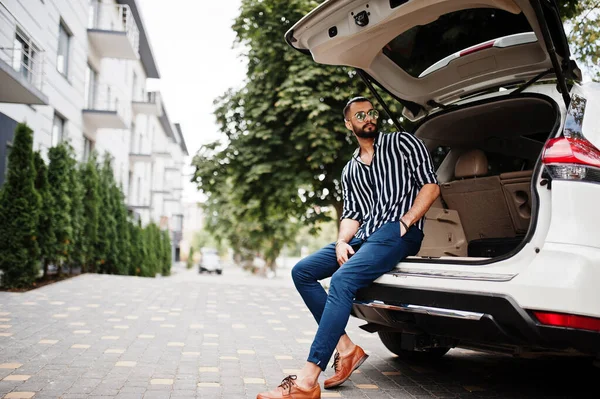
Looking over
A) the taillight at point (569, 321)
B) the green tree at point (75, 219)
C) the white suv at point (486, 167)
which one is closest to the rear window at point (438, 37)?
the white suv at point (486, 167)

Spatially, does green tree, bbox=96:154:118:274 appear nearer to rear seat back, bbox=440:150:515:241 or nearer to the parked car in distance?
rear seat back, bbox=440:150:515:241

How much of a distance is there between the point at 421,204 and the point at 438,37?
1532 millimetres

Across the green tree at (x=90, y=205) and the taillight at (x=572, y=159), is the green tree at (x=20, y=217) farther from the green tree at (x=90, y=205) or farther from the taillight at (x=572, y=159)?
the taillight at (x=572, y=159)

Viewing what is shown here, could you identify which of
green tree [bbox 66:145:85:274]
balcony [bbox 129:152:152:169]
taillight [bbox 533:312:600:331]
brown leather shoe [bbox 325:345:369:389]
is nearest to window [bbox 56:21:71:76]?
green tree [bbox 66:145:85:274]

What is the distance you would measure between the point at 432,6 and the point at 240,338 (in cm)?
354

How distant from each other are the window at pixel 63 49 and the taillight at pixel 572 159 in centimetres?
1564

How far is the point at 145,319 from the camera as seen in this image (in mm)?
6367

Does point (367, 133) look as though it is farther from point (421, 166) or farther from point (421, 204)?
point (421, 204)

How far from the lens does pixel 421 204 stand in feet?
11.6

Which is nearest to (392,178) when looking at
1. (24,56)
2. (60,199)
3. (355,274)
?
(355,274)

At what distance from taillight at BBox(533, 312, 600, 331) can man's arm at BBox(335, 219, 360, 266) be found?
1.34 m

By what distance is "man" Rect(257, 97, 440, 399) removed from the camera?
3.25m

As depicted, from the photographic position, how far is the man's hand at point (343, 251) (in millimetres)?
3647

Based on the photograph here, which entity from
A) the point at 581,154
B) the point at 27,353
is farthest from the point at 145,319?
the point at 581,154
